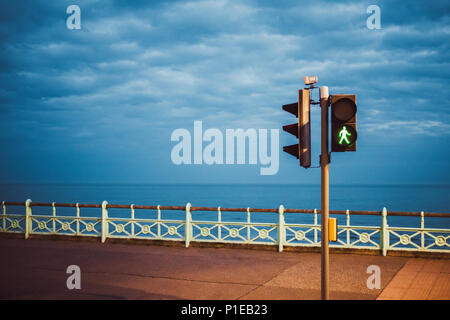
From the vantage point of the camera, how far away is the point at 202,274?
9.15 meters

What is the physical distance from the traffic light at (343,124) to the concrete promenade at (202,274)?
325 centimetres

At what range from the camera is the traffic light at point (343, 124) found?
5309 millimetres

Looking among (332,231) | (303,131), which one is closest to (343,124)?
(303,131)

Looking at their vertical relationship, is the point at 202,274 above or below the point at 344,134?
below

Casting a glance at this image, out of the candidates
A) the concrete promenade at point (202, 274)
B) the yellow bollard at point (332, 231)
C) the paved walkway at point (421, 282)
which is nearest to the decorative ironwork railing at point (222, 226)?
the concrete promenade at point (202, 274)

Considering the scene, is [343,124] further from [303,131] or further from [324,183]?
[324,183]

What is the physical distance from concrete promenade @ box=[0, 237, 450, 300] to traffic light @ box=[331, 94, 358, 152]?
3.25 m

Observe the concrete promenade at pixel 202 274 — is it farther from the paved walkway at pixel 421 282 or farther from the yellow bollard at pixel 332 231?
the yellow bollard at pixel 332 231

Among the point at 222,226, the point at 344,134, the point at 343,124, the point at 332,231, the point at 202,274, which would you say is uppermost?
the point at 343,124

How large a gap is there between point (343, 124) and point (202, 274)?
5337 mm

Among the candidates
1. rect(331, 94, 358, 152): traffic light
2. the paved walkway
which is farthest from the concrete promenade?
rect(331, 94, 358, 152): traffic light

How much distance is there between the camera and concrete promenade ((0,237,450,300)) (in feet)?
24.5

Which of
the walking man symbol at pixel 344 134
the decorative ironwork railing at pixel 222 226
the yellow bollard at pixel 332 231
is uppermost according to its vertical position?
the walking man symbol at pixel 344 134
